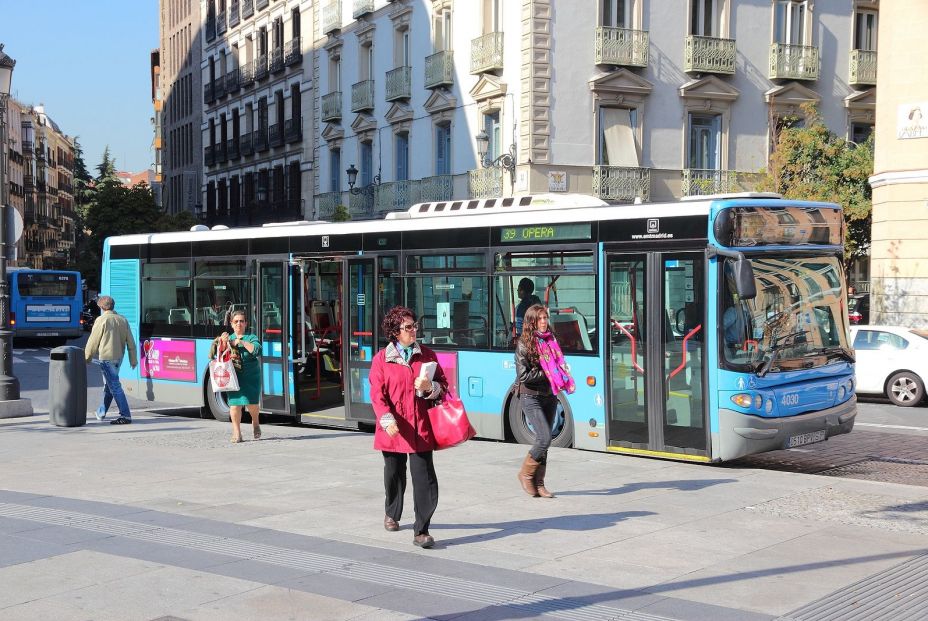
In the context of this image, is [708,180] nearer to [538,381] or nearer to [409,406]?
[538,381]

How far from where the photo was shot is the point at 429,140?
35406 millimetres

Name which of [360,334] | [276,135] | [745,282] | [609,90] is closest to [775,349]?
[745,282]

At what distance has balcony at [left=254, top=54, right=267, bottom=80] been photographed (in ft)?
163

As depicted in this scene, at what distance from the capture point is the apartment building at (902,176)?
970 inches

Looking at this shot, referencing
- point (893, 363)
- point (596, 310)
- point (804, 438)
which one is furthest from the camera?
point (893, 363)

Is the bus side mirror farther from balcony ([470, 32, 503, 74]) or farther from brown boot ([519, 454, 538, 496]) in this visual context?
balcony ([470, 32, 503, 74])

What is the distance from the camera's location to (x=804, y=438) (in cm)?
1165

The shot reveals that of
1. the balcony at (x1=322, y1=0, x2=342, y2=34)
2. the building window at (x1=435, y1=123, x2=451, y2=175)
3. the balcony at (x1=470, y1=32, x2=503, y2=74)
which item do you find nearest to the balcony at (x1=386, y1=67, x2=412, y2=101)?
the building window at (x1=435, y1=123, x2=451, y2=175)

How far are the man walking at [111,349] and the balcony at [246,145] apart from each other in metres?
36.1

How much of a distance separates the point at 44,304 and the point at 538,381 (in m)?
35.4

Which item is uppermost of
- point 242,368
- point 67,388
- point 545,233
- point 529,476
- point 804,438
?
point 545,233

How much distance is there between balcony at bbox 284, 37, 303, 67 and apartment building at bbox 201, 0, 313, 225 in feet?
0.13

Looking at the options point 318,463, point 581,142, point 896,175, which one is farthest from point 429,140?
point 318,463

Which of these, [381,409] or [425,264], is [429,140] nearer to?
[425,264]
